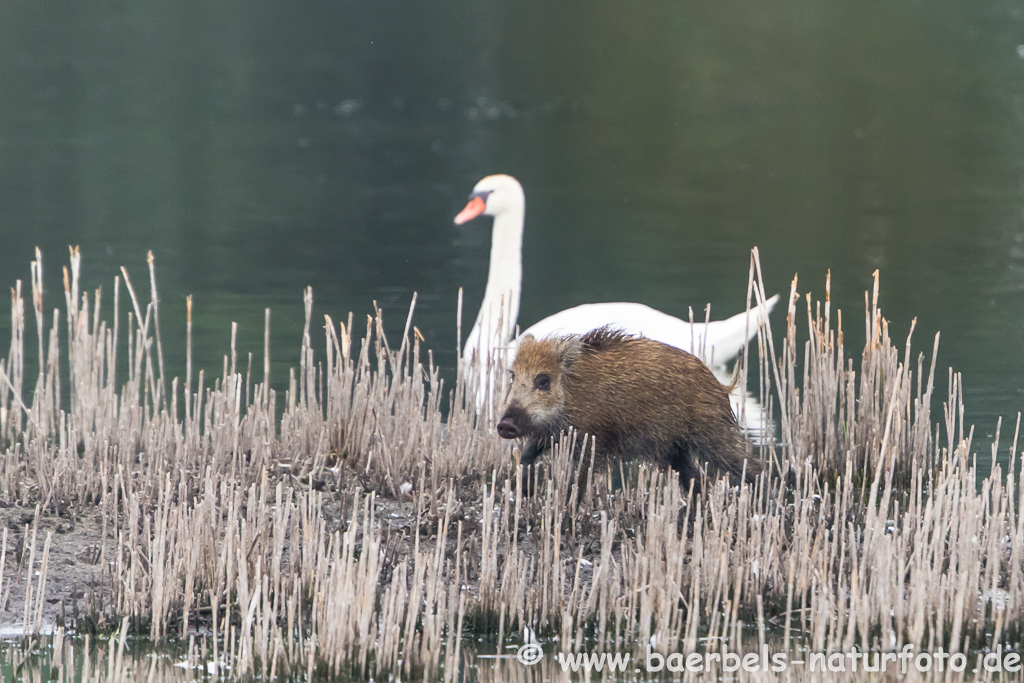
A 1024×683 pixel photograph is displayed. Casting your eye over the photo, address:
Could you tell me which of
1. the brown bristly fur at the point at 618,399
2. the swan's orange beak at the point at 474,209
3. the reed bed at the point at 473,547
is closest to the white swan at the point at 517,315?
the swan's orange beak at the point at 474,209

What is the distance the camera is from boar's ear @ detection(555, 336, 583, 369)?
6.71 meters

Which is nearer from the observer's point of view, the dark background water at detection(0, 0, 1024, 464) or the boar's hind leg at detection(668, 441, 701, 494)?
the boar's hind leg at detection(668, 441, 701, 494)

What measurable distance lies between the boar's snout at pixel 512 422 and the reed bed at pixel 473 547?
23 centimetres

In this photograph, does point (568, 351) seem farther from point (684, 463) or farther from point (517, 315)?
point (517, 315)

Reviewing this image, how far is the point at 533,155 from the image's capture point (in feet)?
92.0

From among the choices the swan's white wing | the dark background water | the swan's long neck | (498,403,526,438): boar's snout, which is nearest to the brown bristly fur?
(498,403,526,438): boar's snout

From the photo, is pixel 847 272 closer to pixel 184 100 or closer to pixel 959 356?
pixel 959 356

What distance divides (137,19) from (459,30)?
32.9ft

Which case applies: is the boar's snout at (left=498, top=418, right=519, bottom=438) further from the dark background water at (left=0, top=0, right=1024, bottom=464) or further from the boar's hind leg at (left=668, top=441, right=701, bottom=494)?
the dark background water at (left=0, top=0, right=1024, bottom=464)

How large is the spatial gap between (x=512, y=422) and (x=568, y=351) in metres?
0.41

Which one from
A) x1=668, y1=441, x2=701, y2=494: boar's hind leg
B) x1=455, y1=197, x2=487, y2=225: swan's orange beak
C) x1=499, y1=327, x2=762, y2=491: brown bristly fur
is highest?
x1=455, y1=197, x2=487, y2=225: swan's orange beak

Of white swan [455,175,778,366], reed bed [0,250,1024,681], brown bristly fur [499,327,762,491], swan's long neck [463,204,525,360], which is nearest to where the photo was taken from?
reed bed [0,250,1024,681]

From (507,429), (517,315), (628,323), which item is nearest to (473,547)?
(507,429)

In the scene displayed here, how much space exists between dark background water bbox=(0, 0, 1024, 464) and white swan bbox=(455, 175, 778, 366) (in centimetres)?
179
